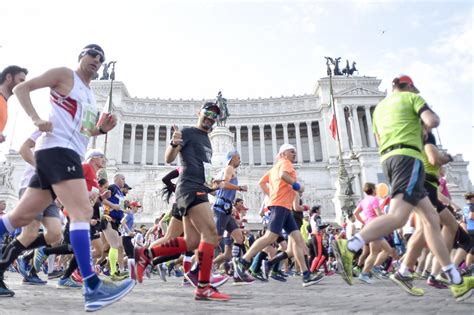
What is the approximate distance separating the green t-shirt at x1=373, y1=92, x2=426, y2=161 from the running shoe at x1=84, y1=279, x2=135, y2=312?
307cm

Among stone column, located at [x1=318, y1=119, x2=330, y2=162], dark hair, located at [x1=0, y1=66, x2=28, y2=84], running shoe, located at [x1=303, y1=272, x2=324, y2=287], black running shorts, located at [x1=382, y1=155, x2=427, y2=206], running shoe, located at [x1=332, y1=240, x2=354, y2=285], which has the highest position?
stone column, located at [x1=318, y1=119, x2=330, y2=162]

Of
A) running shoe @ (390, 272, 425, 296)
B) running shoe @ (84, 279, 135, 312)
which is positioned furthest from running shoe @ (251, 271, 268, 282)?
running shoe @ (84, 279, 135, 312)

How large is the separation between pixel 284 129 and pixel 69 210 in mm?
60634

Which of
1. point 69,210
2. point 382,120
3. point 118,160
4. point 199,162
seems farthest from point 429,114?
point 118,160

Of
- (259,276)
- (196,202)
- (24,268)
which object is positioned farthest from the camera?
(259,276)

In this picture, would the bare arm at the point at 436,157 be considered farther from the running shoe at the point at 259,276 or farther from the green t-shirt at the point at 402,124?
the running shoe at the point at 259,276

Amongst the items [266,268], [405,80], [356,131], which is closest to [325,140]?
[356,131]

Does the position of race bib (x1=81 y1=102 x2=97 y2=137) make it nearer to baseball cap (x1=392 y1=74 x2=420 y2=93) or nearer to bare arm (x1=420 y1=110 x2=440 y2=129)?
bare arm (x1=420 y1=110 x2=440 y2=129)

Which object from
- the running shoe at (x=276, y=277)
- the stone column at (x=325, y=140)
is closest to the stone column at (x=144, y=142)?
the stone column at (x=325, y=140)

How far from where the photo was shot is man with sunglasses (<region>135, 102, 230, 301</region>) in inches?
165

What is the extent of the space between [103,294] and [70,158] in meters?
1.17

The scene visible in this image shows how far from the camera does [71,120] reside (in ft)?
11.0

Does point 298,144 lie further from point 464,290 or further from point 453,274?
point 464,290

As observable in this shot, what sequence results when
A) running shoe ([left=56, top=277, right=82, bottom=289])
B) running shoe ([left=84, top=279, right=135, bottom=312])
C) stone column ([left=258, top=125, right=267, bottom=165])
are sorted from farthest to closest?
stone column ([left=258, top=125, right=267, bottom=165]) < running shoe ([left=56, top=277, right=82, bottom=289]) < running shoe ([left=84, top=279, right=135, bottom=312])
